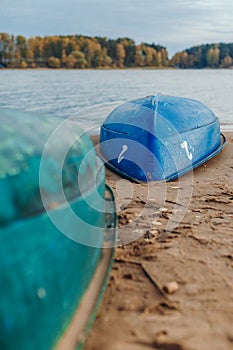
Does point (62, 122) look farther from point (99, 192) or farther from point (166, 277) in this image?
point (166, 277)

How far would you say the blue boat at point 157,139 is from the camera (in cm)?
479

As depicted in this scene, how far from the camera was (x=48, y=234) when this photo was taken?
1.50m

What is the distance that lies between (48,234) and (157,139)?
3481 mm

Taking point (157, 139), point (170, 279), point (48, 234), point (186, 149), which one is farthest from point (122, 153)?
point (48, 234)

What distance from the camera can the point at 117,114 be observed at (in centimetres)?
590

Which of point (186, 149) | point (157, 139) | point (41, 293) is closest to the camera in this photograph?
point (41, 293)

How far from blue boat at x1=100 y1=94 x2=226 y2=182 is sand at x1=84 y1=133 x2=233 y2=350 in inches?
35.1

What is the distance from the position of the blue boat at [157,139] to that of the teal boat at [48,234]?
2.87 m

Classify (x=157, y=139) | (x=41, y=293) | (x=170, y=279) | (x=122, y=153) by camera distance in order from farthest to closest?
(x=122, y=153) < (x=157, y=139) < (x=170, y=279) < (x=41, y=293)

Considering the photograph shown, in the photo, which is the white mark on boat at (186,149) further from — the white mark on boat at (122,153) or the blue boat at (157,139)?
the white mark on boat at (122,153)

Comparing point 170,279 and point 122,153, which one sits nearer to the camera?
point 170,279

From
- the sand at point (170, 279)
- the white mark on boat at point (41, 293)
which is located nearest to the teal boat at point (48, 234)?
the white mark on boat at point (41, 293)

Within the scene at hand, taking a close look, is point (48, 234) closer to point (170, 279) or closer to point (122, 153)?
point (170, 279)

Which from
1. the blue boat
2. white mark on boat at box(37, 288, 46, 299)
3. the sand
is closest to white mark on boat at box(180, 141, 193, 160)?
the blue boat
